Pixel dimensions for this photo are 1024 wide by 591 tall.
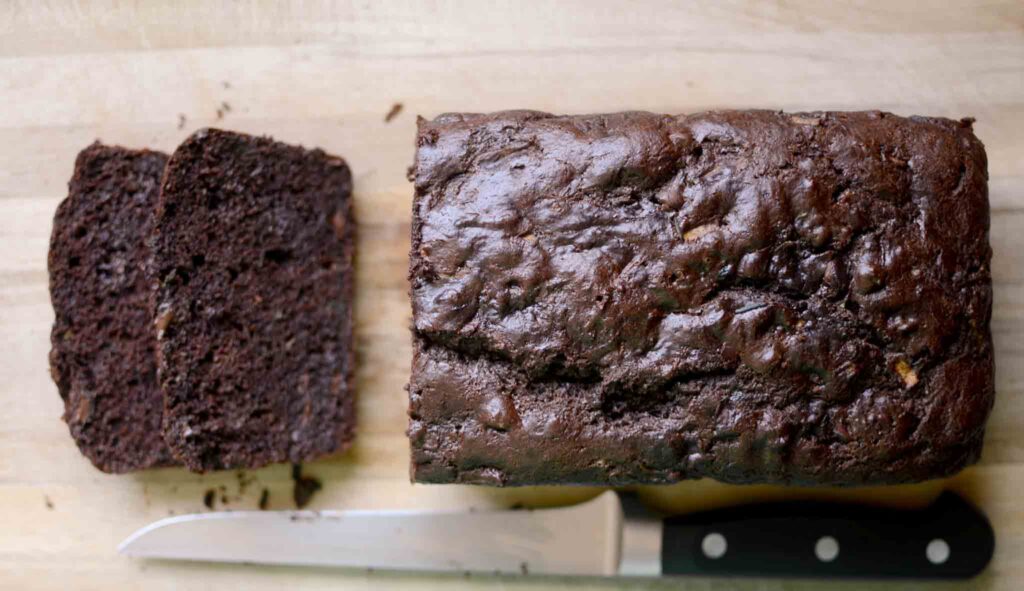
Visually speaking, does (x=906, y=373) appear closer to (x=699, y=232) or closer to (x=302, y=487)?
(x=699, y=232)

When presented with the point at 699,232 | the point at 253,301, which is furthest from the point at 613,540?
Answer: the point at 253,301

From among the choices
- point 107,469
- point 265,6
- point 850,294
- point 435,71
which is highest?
point 265,6

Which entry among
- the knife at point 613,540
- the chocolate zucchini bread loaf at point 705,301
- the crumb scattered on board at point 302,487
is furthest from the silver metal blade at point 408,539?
the chocolate zucchini bread loaf at point 705,301

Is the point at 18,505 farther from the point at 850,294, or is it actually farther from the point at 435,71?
the point at 850,294

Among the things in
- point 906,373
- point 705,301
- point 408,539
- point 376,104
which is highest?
point 376,104

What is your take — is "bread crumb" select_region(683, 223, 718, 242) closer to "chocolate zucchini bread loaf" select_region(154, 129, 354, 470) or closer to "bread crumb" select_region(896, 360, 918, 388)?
"bread crumb" select_region(896, 360, 918, 388)

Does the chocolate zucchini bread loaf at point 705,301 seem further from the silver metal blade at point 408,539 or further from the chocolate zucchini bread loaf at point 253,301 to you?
the chocolate zucchini bread loaf at point 253,301

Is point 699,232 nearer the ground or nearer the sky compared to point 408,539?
nearer the sky

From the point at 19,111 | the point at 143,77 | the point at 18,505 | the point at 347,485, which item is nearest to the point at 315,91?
the point at 143,77
